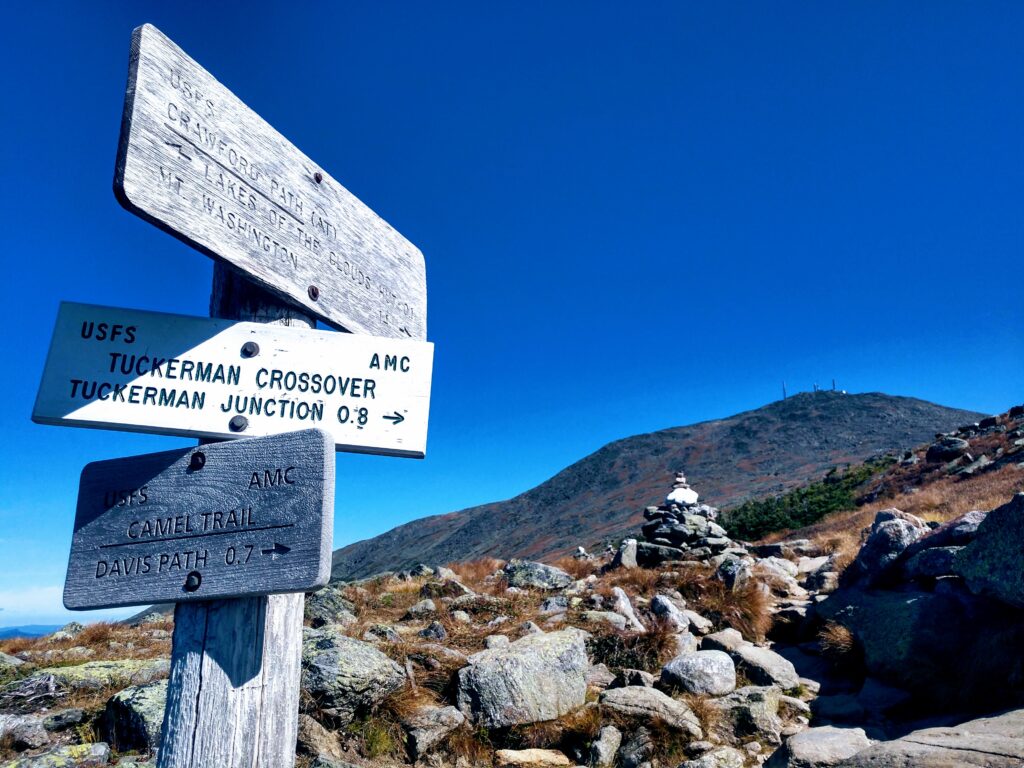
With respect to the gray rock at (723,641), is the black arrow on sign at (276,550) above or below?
above

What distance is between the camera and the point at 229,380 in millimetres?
2133

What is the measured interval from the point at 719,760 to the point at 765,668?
209 centimetres

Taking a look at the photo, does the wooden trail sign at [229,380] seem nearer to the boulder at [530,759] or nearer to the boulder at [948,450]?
the boulder at [530,759]

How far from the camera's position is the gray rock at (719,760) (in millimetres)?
4594

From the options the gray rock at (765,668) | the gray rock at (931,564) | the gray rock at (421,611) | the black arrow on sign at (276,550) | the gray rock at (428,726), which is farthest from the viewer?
the gray rock at (421,611)

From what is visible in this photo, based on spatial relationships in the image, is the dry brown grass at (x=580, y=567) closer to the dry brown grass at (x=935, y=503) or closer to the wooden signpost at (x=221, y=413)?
the dry brown grass at (x=935, y=503)

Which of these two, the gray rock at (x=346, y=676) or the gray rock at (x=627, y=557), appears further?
the gray rock at (x=627, y=557)

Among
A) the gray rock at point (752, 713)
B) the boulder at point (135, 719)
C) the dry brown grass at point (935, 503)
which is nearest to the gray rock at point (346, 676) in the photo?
the boulder at point (135, 719)

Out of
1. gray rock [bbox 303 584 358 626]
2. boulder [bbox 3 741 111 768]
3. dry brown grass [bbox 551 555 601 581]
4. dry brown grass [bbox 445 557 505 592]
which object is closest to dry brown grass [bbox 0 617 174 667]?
gray rock [bbox 303 584 358 626]

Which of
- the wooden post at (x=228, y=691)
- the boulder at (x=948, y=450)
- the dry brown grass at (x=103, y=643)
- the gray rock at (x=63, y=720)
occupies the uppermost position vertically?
the boulder at (x=948, y=450)

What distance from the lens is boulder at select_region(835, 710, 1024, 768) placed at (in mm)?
3371

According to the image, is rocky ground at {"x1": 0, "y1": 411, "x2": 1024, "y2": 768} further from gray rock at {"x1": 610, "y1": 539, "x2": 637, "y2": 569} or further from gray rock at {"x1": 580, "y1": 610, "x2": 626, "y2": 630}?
gray rock at {"x1": 610, "y1": 539, "x2": 637, "y2": 569}

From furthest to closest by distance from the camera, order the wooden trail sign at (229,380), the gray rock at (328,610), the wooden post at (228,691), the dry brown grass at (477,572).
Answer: the dry brown grass at (477,572)
the gray rock at (328,610)
the wooden trail sign at (229,380)
the wooden post at (228,691)

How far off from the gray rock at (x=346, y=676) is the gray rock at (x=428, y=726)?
1.23 ft
